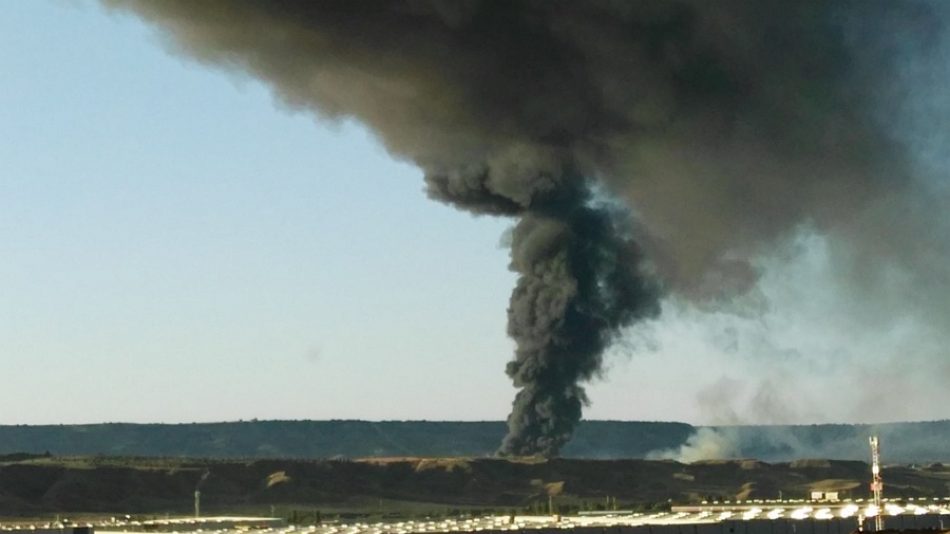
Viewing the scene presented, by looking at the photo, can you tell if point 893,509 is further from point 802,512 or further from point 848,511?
point 802,512

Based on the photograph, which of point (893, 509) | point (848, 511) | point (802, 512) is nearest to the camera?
point (893, 509)

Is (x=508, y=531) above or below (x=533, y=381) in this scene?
below

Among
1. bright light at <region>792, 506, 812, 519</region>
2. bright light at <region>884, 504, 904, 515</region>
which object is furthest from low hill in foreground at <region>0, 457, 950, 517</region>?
bright light at <region>884, 504, 904, 515</region>

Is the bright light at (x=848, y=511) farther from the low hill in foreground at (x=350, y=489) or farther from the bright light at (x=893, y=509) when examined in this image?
the low hill in foreground at (x=350, y=489)

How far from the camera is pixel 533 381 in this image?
19525 cm

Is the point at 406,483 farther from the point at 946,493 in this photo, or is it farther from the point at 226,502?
the point at 946,493

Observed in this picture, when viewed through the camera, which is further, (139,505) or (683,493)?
(683,493)

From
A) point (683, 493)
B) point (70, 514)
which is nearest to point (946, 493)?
point (683, 493)

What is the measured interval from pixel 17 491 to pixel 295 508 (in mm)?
27925

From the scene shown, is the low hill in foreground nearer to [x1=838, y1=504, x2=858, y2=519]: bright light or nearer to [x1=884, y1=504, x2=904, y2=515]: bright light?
[x1=838, y1=504, x2=858, y2=519]: bright light

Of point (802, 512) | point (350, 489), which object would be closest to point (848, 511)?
point (802, 512)

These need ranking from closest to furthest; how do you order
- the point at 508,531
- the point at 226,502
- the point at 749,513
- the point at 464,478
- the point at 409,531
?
the point at 508,531, the point at 409,531, the point at 749,513, the point at 226,502, the point at 464,478

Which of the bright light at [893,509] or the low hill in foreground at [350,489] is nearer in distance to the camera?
the bright light at [893,509]

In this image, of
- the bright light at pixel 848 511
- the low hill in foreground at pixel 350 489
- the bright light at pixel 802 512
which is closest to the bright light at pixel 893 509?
the bright light at pixel 848 511
